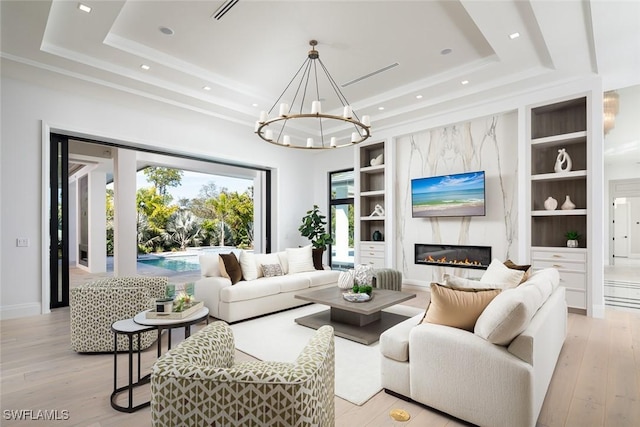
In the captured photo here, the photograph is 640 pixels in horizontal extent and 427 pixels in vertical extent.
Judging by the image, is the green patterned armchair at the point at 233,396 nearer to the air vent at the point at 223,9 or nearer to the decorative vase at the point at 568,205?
the air vent at the point at 223,9

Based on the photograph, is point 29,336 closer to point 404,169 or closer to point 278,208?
point 278,208

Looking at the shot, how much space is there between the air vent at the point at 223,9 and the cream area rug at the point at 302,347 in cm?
333

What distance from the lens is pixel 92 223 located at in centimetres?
836

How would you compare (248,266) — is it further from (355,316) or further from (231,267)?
(355,316)

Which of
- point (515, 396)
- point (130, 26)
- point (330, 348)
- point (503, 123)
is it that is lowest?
point (515, 396)

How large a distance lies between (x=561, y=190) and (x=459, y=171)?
148 centimetres

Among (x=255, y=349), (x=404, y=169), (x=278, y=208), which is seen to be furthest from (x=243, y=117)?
(x=255, y=349)

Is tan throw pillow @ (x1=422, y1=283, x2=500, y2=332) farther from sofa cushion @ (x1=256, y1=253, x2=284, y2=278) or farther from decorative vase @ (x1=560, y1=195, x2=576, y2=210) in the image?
decorative vase @ (x1=560, y1=195, x2=576, y2=210)

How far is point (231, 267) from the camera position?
447cm

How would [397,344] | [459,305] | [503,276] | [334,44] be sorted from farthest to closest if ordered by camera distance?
[334,44] < [503,276] < [397,344] < [459,305]

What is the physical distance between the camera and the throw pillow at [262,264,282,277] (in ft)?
16.4

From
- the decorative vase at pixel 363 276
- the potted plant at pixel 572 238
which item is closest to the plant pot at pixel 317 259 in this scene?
→ the decorative vase at pixel 363 276

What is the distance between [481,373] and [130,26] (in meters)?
4.45

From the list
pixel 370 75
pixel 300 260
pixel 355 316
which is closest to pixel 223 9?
pixel 370 75
